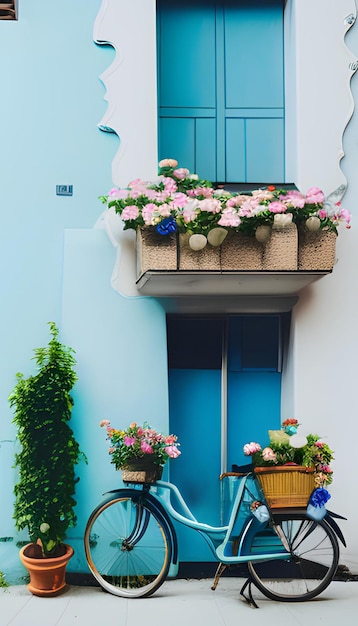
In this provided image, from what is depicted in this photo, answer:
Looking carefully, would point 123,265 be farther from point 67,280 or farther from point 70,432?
point 70,432

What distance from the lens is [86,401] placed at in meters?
5.27

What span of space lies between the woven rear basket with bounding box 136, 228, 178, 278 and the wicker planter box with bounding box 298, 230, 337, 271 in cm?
89

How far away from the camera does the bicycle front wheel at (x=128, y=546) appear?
15.8 feet

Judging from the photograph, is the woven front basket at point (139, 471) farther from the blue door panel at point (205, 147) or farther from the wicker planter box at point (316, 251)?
the blue door panel at point (205, 147)

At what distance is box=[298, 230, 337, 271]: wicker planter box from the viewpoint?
4906mm

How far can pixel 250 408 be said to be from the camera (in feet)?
18.3

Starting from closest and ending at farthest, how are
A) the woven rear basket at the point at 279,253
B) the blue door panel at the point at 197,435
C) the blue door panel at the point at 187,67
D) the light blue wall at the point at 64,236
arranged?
the woven rear basket at the point at 279,253 < the light blue wall at the point at 64,236 < the blue door panel at the point at 197,435 < the blue door panel at the point at 187,67

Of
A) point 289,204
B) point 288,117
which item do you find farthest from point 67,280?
point 288,117

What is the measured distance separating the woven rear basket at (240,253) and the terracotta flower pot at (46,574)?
2.31m

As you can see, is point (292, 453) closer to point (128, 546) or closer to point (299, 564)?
point (299, 564)

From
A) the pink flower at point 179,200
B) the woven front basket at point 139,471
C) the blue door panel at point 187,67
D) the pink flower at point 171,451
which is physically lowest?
the woven front basket at point 139,471

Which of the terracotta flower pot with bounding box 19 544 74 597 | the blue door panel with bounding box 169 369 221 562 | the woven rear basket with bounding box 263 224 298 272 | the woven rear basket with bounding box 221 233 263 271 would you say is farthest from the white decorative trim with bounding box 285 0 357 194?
the terracotta flower pot with bounding box 19 544 74 597

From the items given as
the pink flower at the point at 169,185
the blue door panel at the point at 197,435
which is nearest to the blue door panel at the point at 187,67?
the pink flower at the point at 169,185

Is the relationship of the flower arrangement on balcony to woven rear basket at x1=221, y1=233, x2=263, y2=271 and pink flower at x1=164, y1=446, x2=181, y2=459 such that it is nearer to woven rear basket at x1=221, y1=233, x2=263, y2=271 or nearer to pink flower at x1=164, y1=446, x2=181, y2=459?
woven rear basket at x1=221, y1=233, x2=263, y2=271
